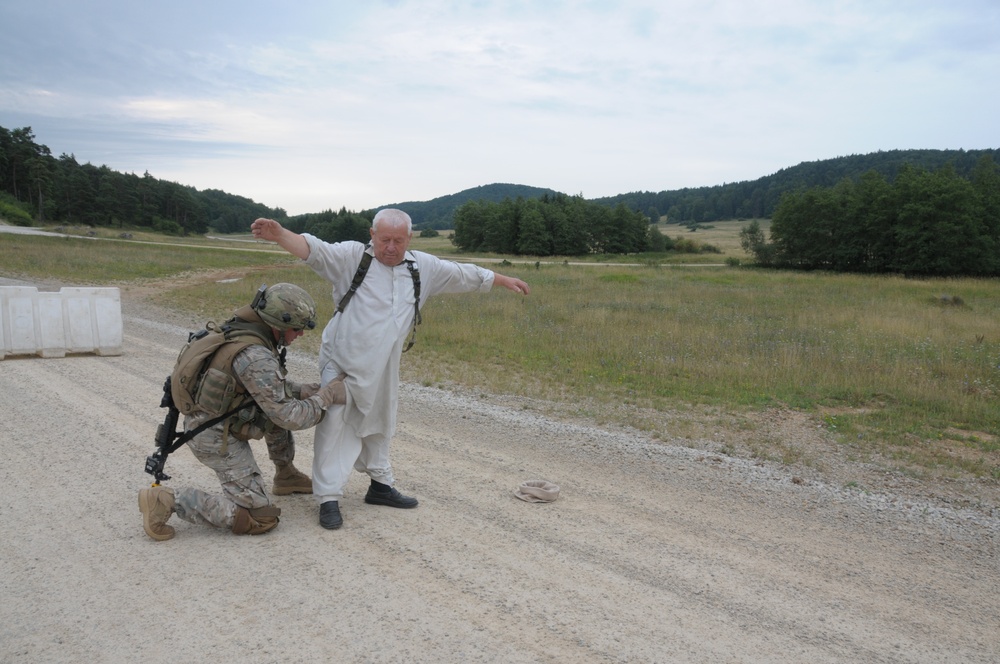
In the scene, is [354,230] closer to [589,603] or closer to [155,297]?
[155,297]

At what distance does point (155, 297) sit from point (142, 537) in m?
20.6

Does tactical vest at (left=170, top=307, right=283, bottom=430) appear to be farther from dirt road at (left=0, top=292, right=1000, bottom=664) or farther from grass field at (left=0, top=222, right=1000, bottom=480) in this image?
grass field at (left=0, top=222, right=1000, bottom=480)

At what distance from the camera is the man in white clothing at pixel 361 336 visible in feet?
16.1

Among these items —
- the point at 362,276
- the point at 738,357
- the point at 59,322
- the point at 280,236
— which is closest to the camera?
the point at 280,236

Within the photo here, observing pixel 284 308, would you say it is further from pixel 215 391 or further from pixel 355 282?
pixel 215 391

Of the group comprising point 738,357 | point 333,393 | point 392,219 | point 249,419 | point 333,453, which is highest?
point 392,219

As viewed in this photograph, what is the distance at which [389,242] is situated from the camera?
4.94 meters

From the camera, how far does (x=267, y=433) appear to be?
516 centimetres

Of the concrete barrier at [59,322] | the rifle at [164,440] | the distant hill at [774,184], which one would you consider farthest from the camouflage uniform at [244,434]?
the distant hill at [774,184]

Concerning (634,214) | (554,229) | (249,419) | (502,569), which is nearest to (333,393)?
(249,419)

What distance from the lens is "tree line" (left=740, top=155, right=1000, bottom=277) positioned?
47.2 meters

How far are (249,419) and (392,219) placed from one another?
1714 mm

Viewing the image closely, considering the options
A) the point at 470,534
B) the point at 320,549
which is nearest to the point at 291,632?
the point at 320,549

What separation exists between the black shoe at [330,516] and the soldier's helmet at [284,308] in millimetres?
1319
